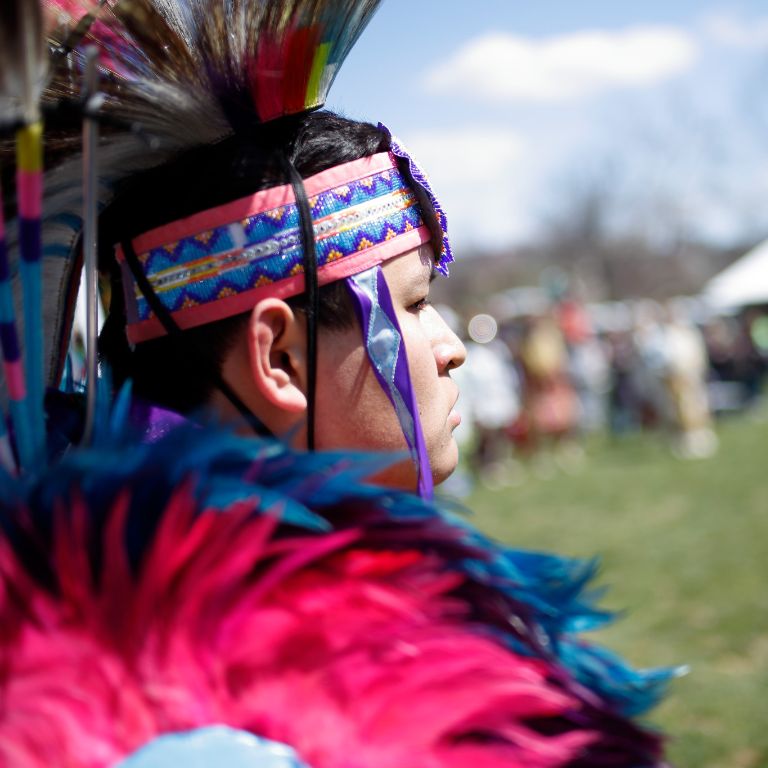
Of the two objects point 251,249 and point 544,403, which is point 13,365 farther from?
point 544,403

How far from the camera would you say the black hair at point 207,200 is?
136 centimetres

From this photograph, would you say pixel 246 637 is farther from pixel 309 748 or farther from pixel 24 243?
pixel 24 243

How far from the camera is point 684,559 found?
20.2 ft

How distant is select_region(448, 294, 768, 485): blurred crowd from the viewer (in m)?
10.8

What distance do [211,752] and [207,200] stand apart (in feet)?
2.46

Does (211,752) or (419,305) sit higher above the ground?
(419,305)

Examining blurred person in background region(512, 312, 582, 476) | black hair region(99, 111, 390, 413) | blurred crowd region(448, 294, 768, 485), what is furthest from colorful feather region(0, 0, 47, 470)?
blurred person in background region(512, 312, 582, 476)

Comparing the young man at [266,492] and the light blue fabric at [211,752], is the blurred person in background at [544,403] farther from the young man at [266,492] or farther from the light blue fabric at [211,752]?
the light blue fabric at [211,752]

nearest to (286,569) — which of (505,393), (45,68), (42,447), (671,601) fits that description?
(42,447)

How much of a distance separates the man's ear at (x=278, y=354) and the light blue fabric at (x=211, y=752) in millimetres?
515

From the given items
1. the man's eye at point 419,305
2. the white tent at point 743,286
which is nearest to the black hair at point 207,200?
the man's eye at point 419,305

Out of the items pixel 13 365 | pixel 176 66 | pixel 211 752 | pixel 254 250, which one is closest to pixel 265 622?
pixel 211 752

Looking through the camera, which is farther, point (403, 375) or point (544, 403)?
point (544, 403)

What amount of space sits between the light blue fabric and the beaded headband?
606 mm
